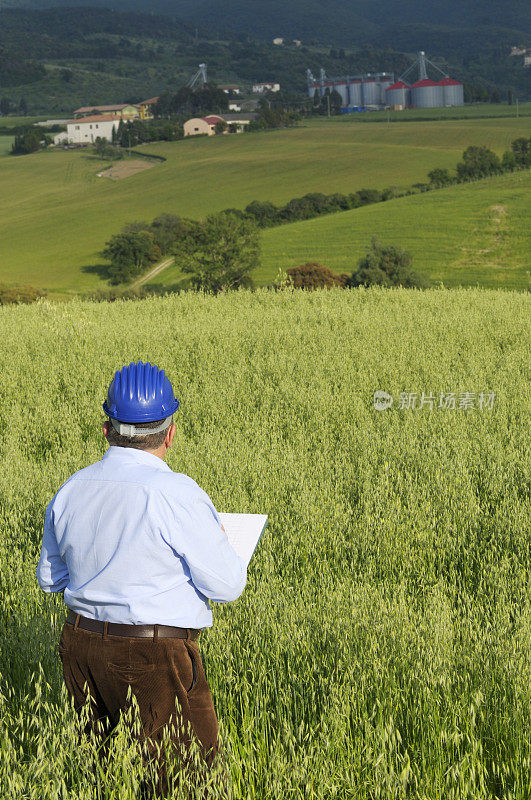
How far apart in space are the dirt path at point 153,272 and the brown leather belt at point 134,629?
68.5m

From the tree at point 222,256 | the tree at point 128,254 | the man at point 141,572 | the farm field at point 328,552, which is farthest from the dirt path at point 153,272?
the man at point 141,572

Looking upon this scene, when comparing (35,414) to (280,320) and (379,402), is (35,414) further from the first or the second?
(280,320)

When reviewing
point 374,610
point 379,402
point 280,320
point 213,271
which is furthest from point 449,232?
point 374,610

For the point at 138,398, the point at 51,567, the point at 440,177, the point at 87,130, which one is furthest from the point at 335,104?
the point at 51,567

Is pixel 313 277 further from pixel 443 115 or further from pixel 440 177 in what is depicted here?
pixel 443 115

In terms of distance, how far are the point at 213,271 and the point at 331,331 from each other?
170ft

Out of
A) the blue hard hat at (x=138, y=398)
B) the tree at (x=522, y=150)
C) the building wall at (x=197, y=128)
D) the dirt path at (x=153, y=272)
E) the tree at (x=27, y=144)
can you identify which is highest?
the building wall at (x=197, y=128)

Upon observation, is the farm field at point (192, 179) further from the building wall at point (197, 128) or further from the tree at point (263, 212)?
the building wall at point (197, 128)

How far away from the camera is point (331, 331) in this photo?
1315cm

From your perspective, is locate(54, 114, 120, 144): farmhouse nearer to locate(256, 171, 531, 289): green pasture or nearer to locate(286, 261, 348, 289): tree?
locate(256, 171, 531, 289): green pasture

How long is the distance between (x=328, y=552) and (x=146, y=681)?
290cm

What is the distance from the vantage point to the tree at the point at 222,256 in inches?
2482

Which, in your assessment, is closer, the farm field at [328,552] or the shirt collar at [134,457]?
the shirt collar at [134,457]

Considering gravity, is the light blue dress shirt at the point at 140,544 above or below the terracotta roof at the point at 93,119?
below
